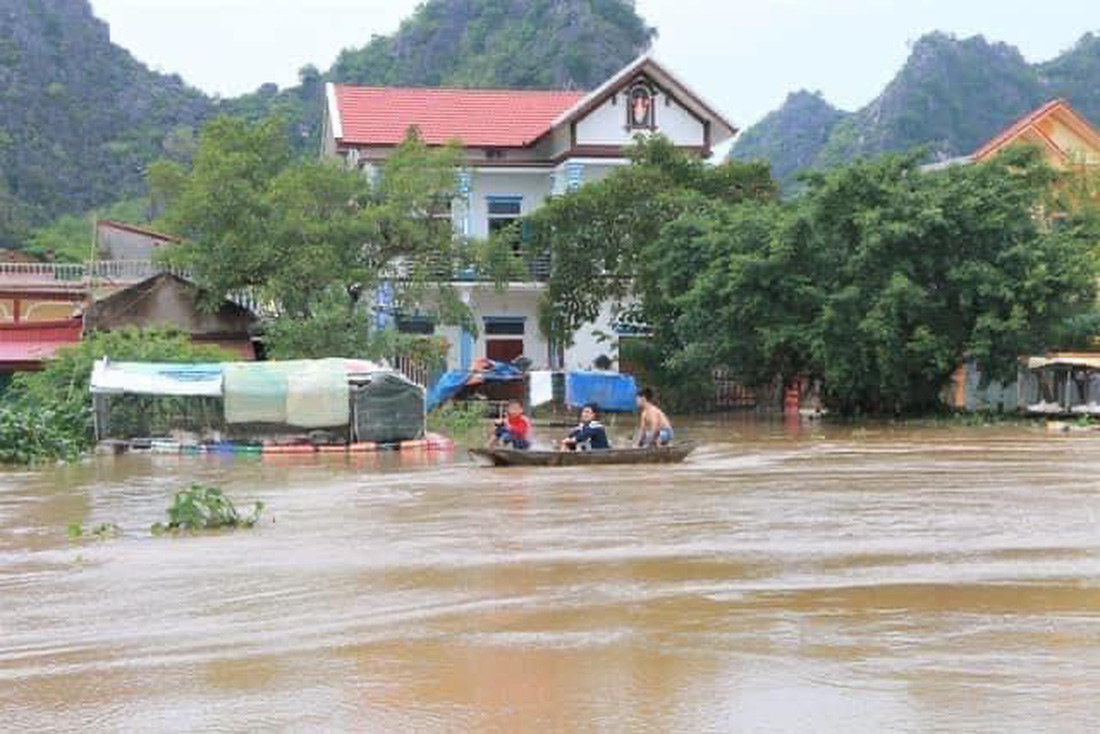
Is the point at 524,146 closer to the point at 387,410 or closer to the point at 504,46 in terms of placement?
the point at 387,410

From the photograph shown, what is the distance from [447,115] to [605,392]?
9963mm

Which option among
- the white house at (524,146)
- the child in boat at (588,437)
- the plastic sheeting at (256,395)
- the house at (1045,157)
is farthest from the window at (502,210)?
the child in boat at (588,437)

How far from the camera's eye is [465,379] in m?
32.8

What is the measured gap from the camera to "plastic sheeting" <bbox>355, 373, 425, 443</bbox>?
24703mm

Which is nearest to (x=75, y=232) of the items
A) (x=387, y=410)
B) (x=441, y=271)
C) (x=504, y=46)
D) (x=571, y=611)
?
(x=504, y=46)

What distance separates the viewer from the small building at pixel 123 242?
40094 mm

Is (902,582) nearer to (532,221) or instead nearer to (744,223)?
(744,223)

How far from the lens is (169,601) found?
10.3 m

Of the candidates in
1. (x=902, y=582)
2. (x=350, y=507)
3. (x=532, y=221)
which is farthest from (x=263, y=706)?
(x=532, y=221)

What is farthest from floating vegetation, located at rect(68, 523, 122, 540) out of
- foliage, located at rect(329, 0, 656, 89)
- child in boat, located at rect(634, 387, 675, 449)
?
foliage, located at rect(329, 0, 656, 89)

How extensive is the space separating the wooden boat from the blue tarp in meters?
10.4

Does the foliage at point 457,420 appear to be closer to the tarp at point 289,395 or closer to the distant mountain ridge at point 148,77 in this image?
the tarp at point 289,395

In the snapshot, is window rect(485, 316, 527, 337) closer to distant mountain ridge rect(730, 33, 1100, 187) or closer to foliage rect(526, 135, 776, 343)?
foliage rect(526, 135, 776, 343)

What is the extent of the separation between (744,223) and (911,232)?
12.4 ft
